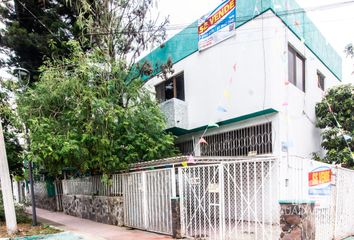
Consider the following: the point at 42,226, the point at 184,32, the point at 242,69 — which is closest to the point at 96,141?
the point at 42,226

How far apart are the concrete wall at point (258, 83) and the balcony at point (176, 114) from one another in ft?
0.77

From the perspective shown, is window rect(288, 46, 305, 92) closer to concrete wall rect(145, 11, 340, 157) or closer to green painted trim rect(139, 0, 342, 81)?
concrete wall rect(145, 11, 340, 157)

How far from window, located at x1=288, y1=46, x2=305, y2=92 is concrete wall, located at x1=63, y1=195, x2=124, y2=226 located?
25.2ft

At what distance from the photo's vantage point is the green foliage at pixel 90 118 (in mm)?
9172

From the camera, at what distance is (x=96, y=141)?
9438mm

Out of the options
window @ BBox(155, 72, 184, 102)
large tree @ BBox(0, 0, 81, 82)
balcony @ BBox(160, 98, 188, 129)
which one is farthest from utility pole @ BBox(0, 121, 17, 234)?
window @ BBox(155, 72, 184, 102)

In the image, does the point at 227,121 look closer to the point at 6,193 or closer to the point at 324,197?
the point at 324,197

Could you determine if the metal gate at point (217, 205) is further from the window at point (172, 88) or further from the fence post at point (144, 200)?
the window at point (172, 88)

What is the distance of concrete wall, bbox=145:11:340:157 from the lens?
9375mm

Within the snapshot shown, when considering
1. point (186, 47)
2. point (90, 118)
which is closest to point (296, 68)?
point (186, 47)

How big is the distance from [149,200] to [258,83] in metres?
5.21

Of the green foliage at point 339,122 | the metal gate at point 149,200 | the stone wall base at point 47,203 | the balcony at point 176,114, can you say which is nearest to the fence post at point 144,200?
the metal gate at point 149,200

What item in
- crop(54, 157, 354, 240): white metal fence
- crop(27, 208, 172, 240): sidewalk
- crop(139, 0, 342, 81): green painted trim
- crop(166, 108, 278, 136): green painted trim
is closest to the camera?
crop(54, 157, 354, 240): white metal fence

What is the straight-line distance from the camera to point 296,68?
1088 cm
